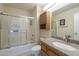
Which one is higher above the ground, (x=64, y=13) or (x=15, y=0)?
(x=15, y=0)

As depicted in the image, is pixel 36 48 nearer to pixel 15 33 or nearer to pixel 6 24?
pixel 15 33

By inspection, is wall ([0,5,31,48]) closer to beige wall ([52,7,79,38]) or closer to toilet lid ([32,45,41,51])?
toilet lid ([32,45,41,51])

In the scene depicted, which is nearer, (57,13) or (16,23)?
(57,13)

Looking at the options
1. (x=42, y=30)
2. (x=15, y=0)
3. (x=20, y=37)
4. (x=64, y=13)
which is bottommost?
(x=20, y=37)

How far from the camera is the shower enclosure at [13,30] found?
250 centimetres

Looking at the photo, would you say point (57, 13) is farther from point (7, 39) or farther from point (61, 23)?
point (7, 39)

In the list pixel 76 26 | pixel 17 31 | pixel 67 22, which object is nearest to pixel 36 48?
pixel 17 31

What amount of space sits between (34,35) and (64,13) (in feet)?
3.51

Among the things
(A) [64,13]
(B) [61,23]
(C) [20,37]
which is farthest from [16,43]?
(A) [64,13]

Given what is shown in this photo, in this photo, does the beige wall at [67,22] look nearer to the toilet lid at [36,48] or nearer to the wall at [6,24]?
the toilet lid at [36,48]

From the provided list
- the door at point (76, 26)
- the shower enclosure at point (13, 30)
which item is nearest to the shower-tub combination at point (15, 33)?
the shower enclosure at point (13, 30)

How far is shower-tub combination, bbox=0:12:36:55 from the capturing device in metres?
2.48

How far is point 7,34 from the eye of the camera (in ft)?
8.54

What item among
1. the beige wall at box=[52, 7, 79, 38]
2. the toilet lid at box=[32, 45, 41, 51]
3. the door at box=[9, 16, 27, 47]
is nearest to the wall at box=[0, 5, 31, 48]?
the door at box=[9, 16, 27, 47]
